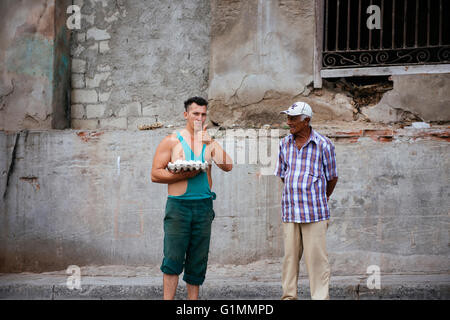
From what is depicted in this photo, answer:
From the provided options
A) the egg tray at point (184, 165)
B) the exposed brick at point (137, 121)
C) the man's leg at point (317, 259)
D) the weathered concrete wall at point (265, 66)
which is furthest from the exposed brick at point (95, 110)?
the man's leg at point (317, 259)

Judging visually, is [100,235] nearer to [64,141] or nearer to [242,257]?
[64,141]

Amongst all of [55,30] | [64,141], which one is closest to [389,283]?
[64,141]

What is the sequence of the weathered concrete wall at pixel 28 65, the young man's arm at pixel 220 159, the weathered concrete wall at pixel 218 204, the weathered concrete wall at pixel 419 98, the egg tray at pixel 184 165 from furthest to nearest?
the weathered concrete wall at pixel 28 65 < the weathered concrete wall at pixel 419 98 < the weathered concrete wall at pixel 218 204 < the young man's arm at pixel 220 159 < the egg tray at pixel 184 165

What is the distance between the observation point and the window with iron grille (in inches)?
240

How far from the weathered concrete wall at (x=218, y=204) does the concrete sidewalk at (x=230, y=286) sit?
22 centimetres

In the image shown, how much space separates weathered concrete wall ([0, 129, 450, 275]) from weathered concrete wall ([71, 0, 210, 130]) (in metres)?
0.69

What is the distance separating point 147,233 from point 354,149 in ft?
8.46

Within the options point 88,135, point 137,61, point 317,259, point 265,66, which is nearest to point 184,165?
point 317,259

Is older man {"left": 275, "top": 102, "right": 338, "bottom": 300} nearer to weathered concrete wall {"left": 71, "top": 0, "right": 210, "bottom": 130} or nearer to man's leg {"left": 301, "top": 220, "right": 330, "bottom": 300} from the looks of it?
man's leg {"left": 301, "top": 220, "right": 330, "bottom": 300}

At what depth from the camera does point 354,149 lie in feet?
19.3

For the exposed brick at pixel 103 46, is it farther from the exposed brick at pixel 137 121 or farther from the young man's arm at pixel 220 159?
the young man's arm at pixel 220 159

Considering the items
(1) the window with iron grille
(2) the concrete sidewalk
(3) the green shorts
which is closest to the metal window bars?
(1) the window with iron grille

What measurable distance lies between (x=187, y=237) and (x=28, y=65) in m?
3.72

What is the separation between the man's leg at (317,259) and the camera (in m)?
4.05
